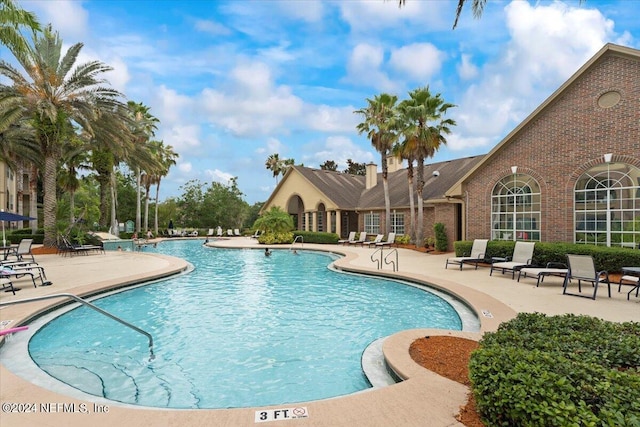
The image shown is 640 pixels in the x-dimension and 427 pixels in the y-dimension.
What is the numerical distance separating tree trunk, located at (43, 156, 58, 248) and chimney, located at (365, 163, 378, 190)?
24.3 m

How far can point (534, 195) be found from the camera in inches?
628

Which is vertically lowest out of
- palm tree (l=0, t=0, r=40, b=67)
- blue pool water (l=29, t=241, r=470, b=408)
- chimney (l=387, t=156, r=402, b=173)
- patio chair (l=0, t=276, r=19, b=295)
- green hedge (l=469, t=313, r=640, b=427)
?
blue pool water (l=29, t=241, r=470, b=408)

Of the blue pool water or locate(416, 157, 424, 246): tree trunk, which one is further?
locate(416, 157, 424, 246): tree trunk

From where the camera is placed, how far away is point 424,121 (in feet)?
71.1

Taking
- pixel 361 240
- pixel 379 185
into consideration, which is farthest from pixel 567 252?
pixel 379 185

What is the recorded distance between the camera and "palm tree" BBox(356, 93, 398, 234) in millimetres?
26472

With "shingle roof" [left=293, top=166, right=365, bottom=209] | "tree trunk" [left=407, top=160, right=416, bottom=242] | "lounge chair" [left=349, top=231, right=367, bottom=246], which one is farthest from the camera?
"shingle roof" [left=293, top=166, right=365, bottom=209]

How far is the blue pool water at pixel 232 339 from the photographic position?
527cm

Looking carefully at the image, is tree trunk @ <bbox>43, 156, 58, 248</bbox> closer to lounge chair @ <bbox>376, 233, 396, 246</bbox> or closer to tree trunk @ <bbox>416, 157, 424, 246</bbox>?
lounge chair @ <bbox>376, 233, 396, 246</bbox>

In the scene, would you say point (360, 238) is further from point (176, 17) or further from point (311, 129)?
point (176, 17)

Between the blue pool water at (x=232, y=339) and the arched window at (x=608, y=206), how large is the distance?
8.11 meters

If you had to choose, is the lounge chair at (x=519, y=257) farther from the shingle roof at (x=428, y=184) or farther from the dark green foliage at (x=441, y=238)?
the shingle roof at (x=428, y=184)

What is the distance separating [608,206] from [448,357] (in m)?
12.4

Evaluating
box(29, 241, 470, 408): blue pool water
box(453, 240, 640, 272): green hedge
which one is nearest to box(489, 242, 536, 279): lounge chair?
box(453, 240, 640, 272): green hedge
